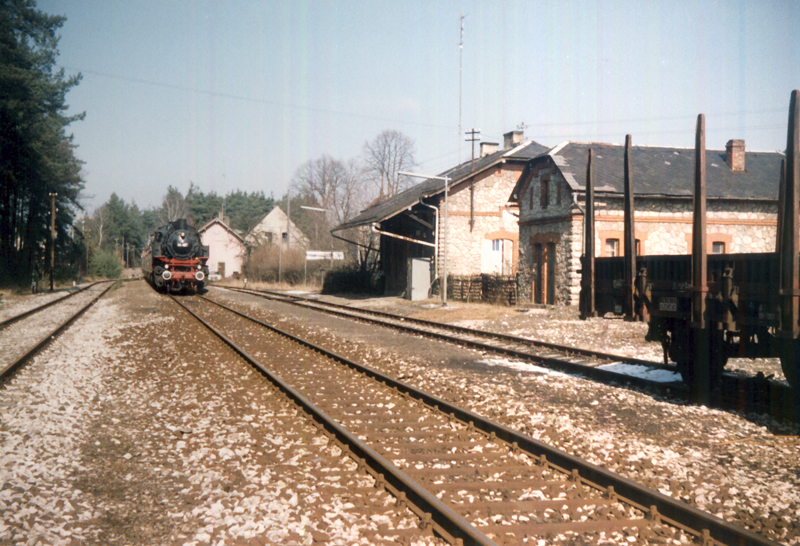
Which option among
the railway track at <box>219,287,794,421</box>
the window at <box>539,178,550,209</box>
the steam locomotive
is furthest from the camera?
the steam locomotive

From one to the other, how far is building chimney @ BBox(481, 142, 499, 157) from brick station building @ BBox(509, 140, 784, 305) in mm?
10565

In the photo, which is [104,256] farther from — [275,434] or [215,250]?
[275,434]

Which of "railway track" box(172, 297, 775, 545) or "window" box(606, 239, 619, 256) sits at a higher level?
"window" box(606, 239, 619, 256)

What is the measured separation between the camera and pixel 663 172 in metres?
23.3

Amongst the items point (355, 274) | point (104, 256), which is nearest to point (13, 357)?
point (355, 274)

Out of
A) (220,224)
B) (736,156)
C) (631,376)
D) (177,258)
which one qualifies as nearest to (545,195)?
(736,156)

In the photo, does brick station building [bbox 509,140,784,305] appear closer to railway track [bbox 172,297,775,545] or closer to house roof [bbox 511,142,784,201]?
house roof [bbox 511,142,784,201]

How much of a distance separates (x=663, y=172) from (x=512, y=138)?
11992mm

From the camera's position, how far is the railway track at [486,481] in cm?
375

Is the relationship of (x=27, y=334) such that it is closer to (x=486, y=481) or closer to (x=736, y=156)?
(x=486, y=481)

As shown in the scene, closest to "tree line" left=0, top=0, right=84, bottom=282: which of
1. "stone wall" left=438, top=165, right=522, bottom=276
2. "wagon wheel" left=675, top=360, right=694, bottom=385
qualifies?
"stone wall" left=438, top=165, right=522, bottom=276

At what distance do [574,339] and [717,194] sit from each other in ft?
39.8

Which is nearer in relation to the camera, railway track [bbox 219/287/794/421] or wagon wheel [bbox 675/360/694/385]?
railway track [bbox 219/287/794/421]

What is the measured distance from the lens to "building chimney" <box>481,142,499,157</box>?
34625 mm
